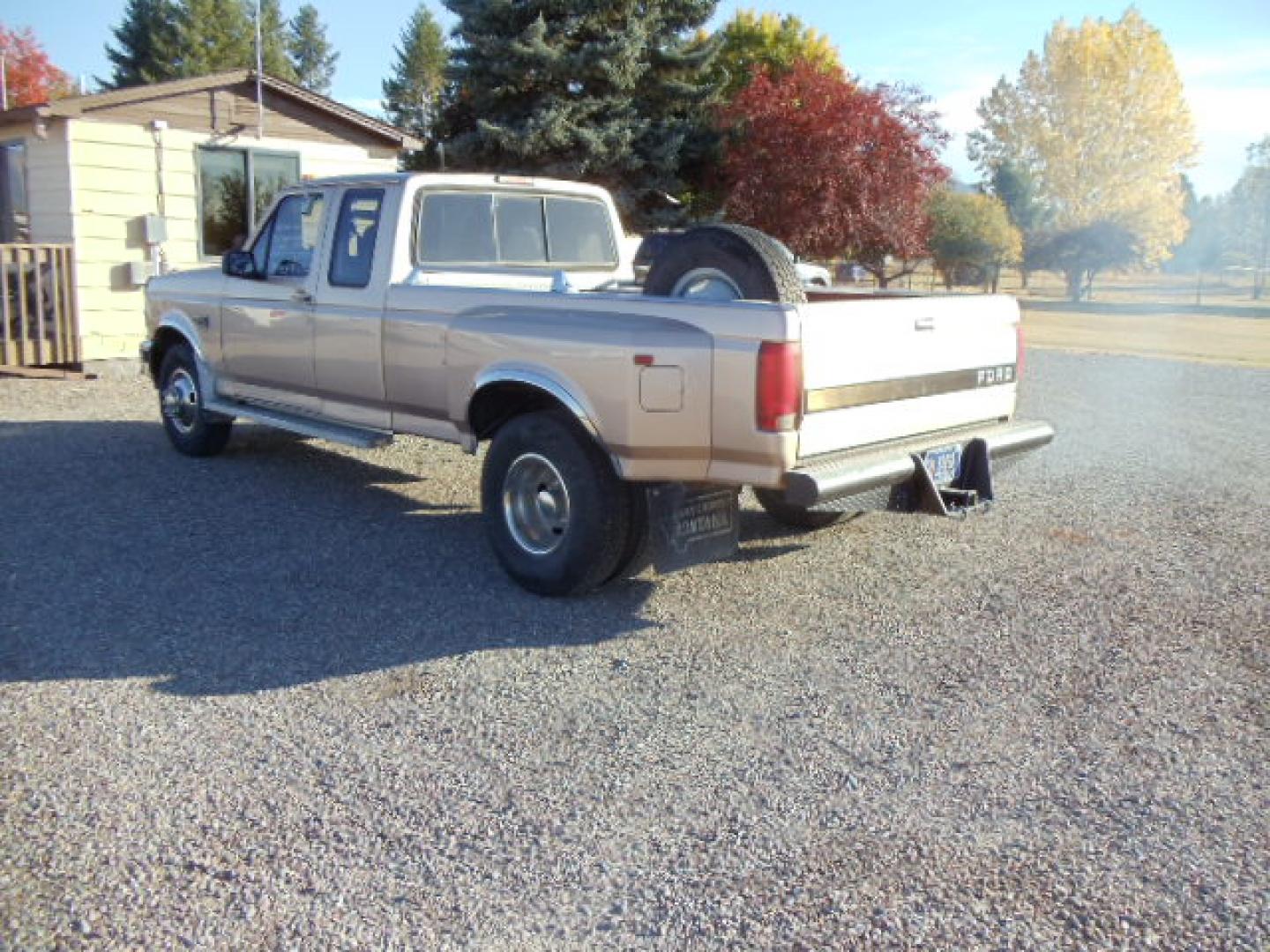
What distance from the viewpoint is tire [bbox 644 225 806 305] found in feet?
16.7

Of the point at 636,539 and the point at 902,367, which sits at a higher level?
the point at 902,367

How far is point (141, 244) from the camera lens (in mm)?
12961

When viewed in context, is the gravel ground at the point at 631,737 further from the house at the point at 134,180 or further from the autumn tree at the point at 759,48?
the autumn tree at the point at 759,48

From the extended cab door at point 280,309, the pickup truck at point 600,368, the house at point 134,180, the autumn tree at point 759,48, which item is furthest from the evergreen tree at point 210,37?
the pickup truck at point 600,368

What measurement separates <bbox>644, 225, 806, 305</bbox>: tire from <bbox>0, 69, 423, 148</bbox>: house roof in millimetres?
8891

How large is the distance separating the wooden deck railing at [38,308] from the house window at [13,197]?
1126mm

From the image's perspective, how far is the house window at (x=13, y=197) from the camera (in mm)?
13266

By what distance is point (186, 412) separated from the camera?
8359 millimetres

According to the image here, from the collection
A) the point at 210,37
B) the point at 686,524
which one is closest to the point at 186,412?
the point at 686,524

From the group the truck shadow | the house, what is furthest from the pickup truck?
the house

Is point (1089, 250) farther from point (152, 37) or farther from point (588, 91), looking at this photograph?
point (152, 37)

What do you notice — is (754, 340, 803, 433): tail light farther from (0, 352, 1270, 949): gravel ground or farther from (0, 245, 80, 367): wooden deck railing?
(0, 245, 80, 367): wooden deck railing

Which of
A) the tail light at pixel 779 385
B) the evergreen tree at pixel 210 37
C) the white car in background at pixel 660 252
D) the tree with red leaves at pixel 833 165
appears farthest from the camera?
the evergreen tree at pixel 210 37

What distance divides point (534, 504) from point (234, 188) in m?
10.0
